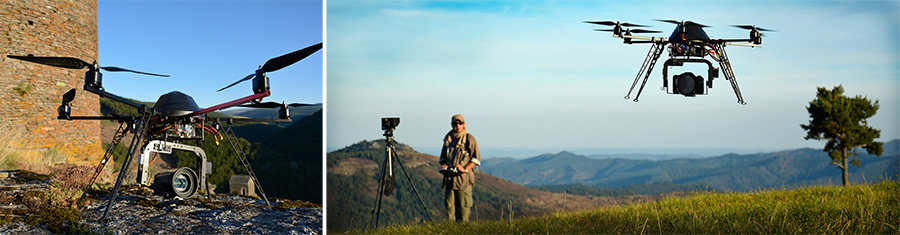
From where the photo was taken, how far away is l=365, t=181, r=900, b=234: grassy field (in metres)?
5.33

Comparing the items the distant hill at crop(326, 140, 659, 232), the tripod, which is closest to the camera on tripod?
the tripod

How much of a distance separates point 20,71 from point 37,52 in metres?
0.55

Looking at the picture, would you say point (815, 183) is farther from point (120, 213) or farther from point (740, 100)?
point (120, 213)

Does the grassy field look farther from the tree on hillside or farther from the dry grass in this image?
the tree on hillside

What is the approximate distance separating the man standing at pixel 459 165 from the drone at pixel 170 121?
5.99ft

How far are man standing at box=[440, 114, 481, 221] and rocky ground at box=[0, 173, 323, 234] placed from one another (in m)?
1.51

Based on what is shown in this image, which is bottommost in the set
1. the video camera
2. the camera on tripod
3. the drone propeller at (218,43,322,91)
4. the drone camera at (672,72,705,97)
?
the video camera

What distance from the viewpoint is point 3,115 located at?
9.37 meters

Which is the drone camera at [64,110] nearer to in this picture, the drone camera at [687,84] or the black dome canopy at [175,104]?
the black dome canopy at [175,104]

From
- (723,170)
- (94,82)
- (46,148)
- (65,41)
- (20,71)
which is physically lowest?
(723,170)

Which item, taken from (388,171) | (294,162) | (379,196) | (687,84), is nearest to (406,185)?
(294,162)

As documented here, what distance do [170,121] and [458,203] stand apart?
123 inches

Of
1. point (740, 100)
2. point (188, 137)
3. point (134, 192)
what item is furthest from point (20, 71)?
point (740, 100)

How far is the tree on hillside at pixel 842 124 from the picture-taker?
16.0 meters
